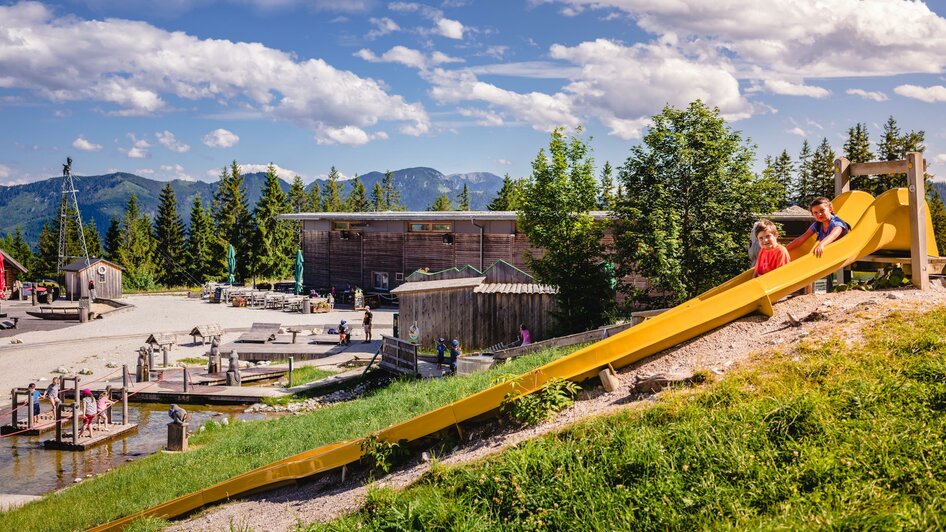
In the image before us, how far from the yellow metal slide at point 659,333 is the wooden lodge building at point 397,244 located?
28400 millimetres

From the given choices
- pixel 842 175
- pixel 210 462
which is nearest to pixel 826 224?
pixel 842 175

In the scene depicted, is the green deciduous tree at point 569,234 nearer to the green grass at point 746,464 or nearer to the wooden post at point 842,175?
the wooden post at point 842,175

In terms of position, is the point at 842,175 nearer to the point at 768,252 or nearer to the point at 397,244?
the point at 768,252

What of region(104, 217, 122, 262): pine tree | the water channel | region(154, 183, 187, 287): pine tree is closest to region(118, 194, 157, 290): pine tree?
region(104, 217, 122, 262): pine tree

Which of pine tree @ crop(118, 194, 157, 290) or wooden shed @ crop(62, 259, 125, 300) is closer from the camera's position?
wooden shed @ crop(62, 259, 125, 300)

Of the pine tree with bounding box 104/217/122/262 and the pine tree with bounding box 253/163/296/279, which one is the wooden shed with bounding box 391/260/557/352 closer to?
the pine tree with bounding box 253/163/296/279

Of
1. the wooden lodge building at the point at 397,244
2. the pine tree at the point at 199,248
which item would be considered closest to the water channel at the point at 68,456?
the wooden lodge building at the point at 397,244

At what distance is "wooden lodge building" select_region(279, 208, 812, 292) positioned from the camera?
44.0m

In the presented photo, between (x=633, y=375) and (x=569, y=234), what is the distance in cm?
1894

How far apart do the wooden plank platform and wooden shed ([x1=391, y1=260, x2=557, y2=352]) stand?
11.2 metres

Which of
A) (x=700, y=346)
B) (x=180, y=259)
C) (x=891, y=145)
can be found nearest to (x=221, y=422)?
(x=700, y=346)

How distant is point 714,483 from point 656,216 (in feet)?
59.1

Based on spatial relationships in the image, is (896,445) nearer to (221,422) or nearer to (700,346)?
(700,346)

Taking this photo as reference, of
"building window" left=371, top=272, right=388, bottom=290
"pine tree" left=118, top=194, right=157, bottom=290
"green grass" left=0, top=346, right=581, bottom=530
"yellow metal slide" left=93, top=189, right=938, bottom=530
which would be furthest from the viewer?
"pine tree" left=118, top=194, right=157, bottom=290
